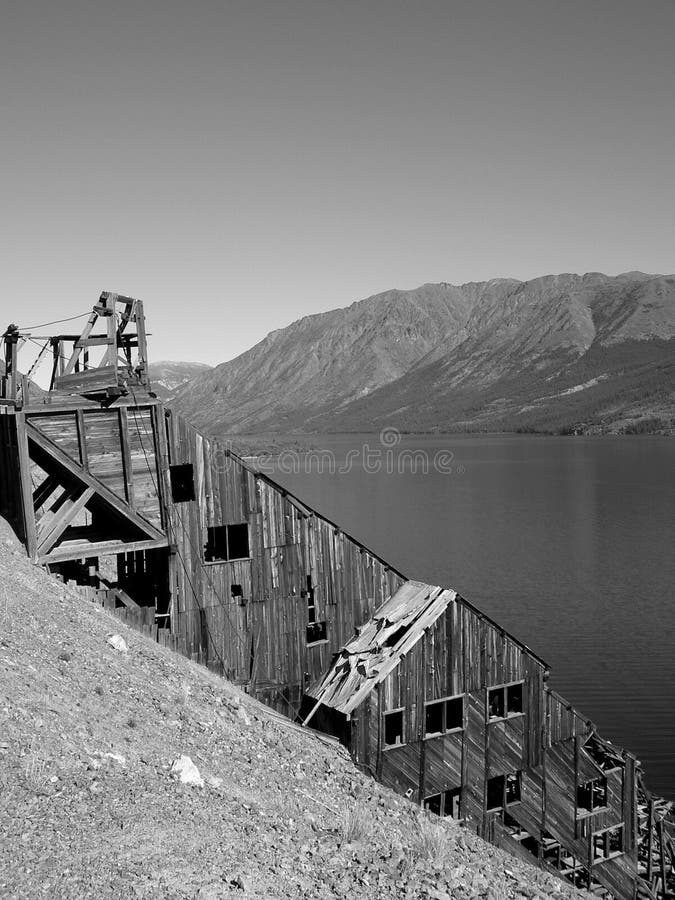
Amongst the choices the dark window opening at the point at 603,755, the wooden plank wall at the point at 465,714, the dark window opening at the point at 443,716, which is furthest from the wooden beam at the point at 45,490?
the dark window opening at the point at 603,755

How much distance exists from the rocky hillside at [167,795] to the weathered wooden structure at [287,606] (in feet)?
6.82

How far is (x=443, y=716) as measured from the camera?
2414 centimetres

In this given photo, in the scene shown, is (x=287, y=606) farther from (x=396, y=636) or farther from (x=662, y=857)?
(x=662, y=857)

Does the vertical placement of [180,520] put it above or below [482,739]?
above

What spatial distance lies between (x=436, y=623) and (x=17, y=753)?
44.6 ft

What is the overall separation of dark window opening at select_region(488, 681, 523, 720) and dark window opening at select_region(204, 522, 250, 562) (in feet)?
29.4

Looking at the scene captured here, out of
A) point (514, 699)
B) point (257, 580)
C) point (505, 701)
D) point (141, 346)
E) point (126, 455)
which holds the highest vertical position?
point (141, 346)

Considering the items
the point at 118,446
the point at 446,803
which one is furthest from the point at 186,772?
the point at 446,803

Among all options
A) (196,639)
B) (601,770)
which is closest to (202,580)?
(196,639)

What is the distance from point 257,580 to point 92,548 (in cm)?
498

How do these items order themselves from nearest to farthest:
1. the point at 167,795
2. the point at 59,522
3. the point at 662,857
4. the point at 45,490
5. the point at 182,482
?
the point at 167,795
the point at 59,522
the point at 182,482
the point at 45,490
the point at 662,857

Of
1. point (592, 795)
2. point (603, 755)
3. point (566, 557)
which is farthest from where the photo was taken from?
point (566, 557)

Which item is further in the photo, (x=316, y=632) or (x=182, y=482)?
(x=316, y=632)

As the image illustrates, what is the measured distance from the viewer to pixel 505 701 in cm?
2539
